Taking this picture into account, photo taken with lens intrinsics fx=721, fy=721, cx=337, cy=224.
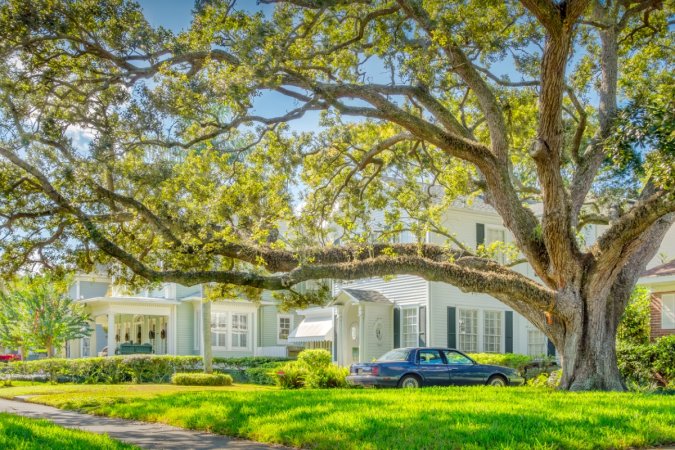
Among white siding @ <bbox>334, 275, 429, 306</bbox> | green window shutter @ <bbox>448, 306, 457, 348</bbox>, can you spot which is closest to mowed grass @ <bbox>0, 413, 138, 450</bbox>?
white siding @ <bbox>334, 275, 429, 306</bbox>

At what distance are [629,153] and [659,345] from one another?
323 inches

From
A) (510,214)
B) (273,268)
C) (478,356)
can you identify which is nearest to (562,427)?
(510,214)

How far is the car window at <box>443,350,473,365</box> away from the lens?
21.4m

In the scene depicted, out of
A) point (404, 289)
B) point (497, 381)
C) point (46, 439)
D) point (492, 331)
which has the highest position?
point (404, 289)

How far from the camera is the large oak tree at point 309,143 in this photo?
14.4 meters

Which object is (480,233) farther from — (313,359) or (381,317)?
(313,359)

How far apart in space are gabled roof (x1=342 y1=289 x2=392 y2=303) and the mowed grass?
64.1 feet

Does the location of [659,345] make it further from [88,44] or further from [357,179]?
[88,44]

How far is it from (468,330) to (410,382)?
9.51 meters

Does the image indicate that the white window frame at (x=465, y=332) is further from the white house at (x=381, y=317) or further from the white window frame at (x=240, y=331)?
the white window frame at (x=240, y=331)

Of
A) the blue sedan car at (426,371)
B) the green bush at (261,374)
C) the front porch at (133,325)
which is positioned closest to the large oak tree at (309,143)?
the blue sedan car at (426,371)

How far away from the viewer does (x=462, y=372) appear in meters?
21.2

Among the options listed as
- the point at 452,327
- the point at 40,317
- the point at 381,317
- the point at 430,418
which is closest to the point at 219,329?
the point at 40,317

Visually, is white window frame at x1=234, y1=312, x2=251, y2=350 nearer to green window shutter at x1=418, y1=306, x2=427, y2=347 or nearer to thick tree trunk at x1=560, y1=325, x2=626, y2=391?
green window shutter at x1=418, y1=306, x2=427, y2=347
